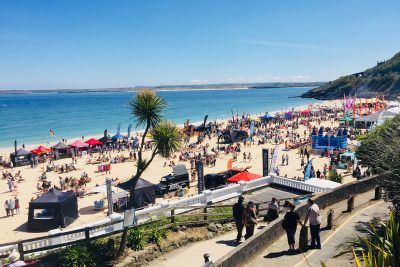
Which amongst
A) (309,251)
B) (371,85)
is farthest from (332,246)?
(371,85)

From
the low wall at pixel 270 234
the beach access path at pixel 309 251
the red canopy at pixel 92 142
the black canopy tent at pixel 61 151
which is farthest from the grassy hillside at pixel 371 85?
the beach access path at pixel 309 251

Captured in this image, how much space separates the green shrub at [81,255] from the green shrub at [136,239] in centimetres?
100

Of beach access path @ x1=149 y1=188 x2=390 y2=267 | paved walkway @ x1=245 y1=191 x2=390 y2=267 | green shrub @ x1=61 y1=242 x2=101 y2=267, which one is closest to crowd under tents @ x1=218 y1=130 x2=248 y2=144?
beach access path @ x1=149 y1=188 x2=390 y2=267

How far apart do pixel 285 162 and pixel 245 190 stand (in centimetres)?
1600

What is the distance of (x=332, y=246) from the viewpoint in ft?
29.8

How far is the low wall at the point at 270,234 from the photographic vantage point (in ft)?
25.6

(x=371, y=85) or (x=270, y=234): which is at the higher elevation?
(x=371, y=85)

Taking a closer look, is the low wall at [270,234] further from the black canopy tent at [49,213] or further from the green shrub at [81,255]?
the black canopy tent at [49,213]

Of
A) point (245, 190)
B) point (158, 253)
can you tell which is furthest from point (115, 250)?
point (245, 190)

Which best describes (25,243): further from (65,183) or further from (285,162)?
(285,162)

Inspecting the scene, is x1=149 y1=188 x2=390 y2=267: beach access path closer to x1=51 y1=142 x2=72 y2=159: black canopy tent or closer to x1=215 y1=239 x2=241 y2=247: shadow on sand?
x1=215 y1=239 x2=241 y2=247: shadow on sand

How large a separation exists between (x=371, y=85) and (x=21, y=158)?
13813 cm

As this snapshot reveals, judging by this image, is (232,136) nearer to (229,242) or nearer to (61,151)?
(61,151)

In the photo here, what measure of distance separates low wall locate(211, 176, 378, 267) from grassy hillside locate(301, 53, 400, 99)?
115774 millimetres
